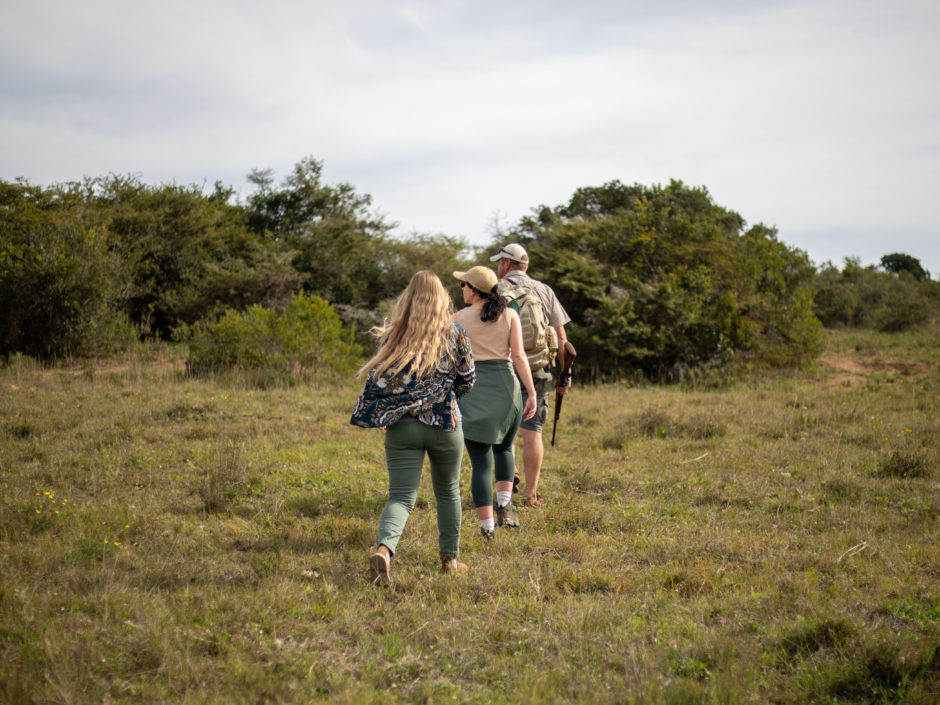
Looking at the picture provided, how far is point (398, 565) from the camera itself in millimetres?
4297

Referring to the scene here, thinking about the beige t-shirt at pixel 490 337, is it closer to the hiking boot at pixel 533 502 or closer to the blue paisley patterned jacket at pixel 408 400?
the blue paisley patterned jacket at pixel 408 400

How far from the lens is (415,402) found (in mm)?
3871

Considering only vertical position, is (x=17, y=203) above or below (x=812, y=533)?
above

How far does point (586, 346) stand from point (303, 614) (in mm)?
12712

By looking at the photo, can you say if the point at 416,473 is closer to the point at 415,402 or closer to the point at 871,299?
the point at 415,402

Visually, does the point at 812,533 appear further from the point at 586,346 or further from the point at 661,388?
the point at 586,346

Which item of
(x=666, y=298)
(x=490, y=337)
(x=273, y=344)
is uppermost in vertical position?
(x=666, y=298)

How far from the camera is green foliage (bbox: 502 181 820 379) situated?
49.3ft

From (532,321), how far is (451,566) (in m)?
2.10

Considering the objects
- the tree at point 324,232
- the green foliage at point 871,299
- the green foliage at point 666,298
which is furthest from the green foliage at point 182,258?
the green foliage at point 871,299

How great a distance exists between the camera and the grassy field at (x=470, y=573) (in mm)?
2854

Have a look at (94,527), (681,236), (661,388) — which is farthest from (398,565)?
(681,236)

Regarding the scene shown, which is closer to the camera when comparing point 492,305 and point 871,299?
point 492,305

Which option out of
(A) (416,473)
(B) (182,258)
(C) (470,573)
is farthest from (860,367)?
(B) (182,258)
